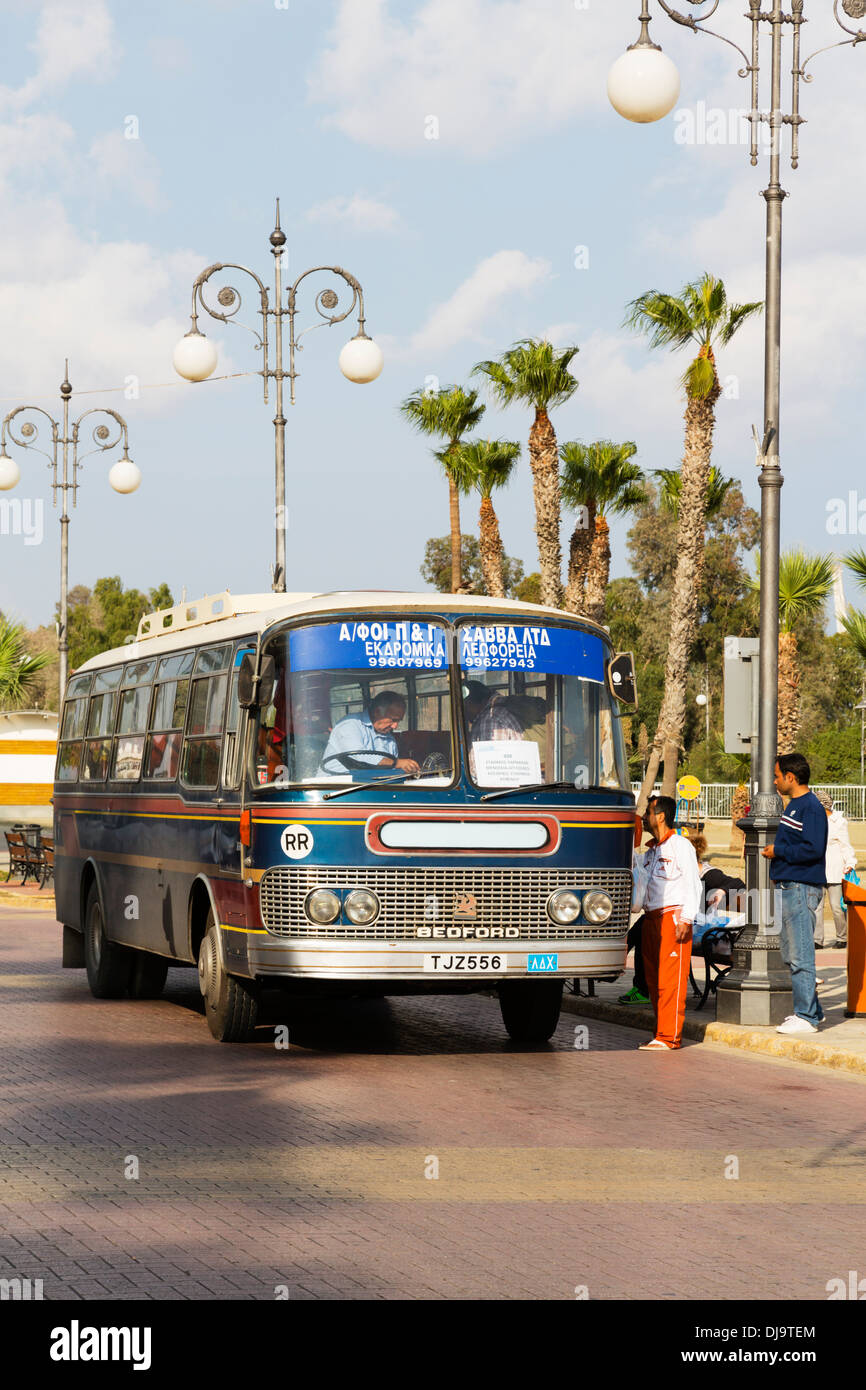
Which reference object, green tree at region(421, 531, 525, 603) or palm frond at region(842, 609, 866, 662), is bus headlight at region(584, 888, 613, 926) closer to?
palm frond at region(842, 609, 866, 662)

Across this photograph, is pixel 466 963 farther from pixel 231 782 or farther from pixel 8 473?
pixel 8 473

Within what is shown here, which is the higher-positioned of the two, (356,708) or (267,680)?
(267,680)

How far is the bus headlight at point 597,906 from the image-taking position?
12188 millimetres

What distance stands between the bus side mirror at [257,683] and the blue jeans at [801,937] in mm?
3910

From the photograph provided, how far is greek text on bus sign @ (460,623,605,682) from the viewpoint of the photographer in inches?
483

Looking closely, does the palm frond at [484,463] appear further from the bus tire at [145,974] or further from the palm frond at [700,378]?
the bus tire at [145,974]

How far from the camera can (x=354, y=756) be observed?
11867 mm

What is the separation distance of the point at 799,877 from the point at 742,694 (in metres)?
1.81

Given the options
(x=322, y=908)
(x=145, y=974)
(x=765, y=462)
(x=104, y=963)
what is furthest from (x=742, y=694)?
(x=104, y=963)

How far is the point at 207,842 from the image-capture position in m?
13.2

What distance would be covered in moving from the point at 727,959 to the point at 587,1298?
8835 millimetres

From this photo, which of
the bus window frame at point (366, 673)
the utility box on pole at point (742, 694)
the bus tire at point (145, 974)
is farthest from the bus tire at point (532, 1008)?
the bus tire at point (145, 974)
